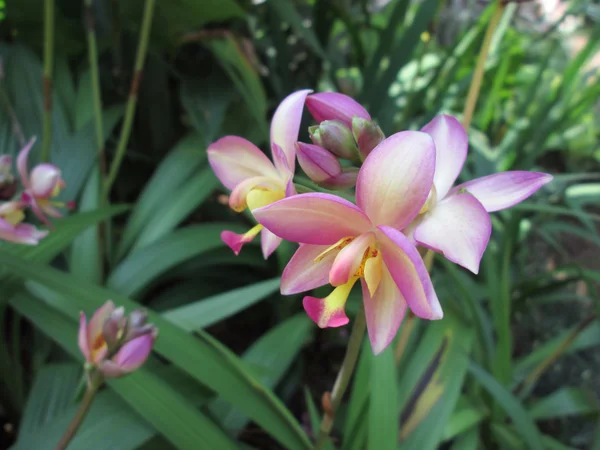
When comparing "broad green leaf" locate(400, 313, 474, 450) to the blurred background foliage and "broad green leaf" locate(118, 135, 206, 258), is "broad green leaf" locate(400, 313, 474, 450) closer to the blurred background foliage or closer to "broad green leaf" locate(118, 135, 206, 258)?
the blurred background foliage

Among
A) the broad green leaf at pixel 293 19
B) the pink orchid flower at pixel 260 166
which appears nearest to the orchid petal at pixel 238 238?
the pink orchid flower at pixel 260 166

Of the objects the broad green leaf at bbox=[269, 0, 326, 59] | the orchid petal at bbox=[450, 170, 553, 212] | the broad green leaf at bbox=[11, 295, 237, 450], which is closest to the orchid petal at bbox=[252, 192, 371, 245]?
the orchid petal at bbox=[450, 170, 553, 212]

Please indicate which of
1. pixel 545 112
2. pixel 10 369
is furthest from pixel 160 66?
pixel 545 112

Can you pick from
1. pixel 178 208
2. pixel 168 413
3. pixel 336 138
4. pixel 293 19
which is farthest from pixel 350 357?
pixel 293 19

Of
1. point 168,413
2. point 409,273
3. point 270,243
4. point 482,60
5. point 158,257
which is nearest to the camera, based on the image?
point 409,273

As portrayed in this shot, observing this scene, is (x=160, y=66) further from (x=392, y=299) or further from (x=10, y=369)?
(x=392, y=299)

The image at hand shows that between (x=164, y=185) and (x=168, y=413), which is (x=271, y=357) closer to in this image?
(x=168, y=413)
